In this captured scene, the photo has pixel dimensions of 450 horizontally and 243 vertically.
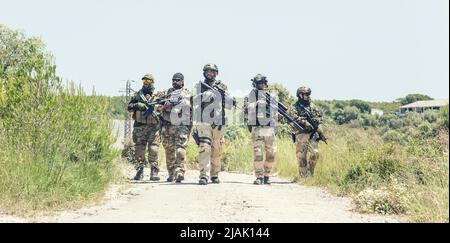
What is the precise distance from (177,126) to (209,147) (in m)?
0.91

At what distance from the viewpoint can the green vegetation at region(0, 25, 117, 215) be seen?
783 centimetres

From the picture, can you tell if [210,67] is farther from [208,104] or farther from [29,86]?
[29,86]

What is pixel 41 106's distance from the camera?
8.98m

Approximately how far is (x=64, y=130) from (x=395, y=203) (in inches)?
187

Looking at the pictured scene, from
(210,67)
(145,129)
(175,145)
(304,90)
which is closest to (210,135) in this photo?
(175,145)

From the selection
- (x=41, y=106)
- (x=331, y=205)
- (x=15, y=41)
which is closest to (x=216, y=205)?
(x=331, y=205)

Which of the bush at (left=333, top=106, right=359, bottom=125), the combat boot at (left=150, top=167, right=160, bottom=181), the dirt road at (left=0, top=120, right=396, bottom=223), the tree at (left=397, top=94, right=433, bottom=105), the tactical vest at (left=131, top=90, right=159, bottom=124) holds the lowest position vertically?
the dirt road at (left=0, top=120, right=396, bottom=223)

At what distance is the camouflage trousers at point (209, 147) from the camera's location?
37.6 feet

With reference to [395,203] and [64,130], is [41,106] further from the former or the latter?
[395,203]

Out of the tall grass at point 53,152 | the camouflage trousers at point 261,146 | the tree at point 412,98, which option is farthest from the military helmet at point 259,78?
the tree at point 412,98

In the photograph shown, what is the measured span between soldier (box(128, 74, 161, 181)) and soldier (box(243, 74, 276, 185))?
192cm

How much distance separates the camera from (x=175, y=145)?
40.1 ft

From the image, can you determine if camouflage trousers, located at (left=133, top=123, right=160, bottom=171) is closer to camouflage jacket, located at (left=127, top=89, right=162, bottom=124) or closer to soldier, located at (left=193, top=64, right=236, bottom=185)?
camouflage jacket, located at (left=127, top=89, right=162, bottom=124)

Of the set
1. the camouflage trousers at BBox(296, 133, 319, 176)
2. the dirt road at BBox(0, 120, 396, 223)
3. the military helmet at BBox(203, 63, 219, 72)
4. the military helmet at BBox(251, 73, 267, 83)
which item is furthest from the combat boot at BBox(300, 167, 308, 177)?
the military helmet at BBox(203, 63, 219, 72)
